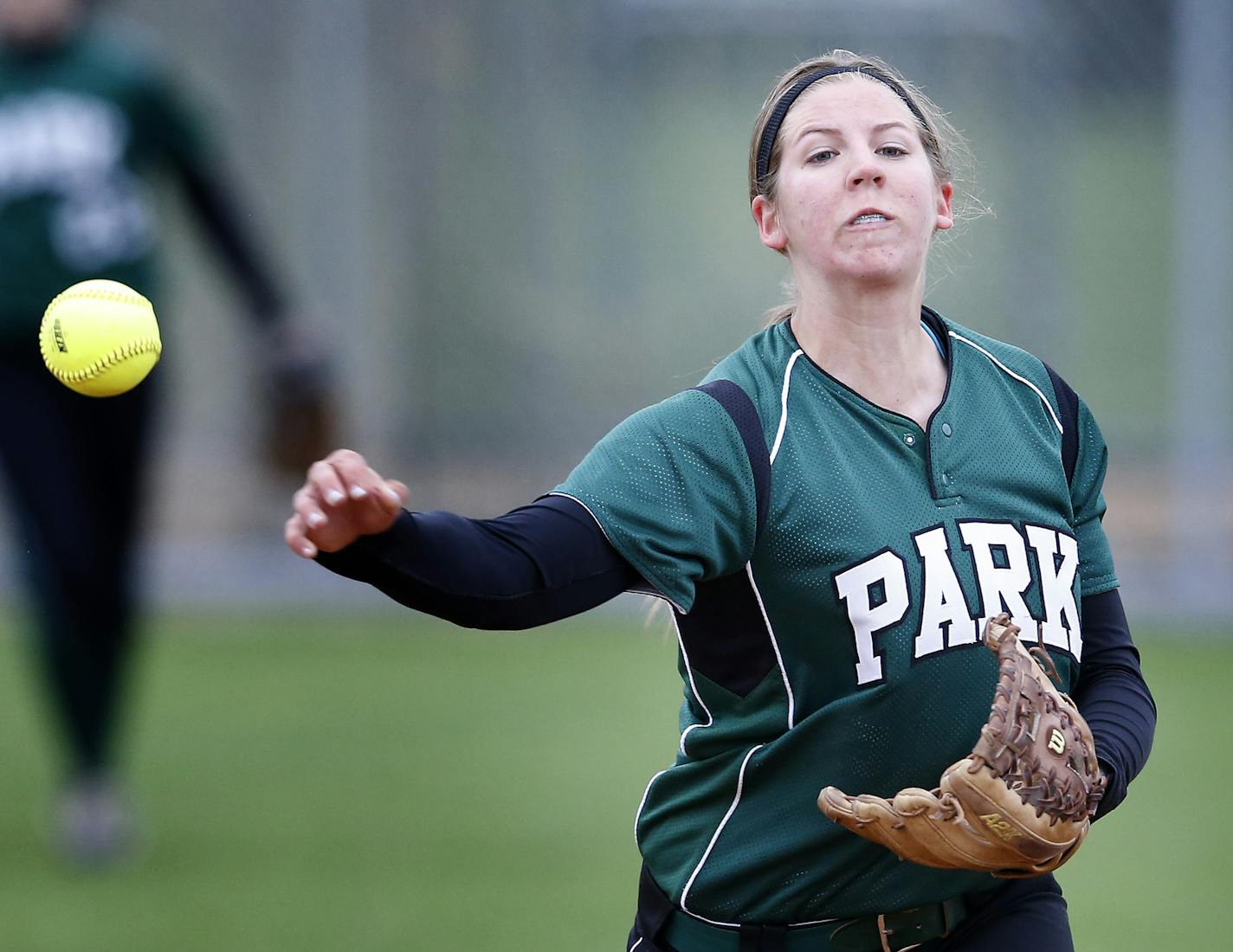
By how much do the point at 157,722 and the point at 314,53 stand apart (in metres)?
3.25

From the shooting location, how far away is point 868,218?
2129 mm

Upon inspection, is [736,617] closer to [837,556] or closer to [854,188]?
[837,556]

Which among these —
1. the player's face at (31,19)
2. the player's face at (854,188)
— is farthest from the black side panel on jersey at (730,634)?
the player's face at (31,19)

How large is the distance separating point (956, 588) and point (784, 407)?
29cm

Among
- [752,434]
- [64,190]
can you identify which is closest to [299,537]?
[752,434]

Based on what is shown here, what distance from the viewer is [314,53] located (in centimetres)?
788

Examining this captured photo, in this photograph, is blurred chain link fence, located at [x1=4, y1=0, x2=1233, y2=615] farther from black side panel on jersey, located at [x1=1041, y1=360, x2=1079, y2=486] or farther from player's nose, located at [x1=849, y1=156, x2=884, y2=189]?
player's nose, located at [x1=849, y1=156, x2=884, y2=189]

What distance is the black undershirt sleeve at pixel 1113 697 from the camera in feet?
7.18

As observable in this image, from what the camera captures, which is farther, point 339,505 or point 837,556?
point 837,556

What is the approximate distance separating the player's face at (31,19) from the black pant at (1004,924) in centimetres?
315

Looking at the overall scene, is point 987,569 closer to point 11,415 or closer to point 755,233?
point 11,415

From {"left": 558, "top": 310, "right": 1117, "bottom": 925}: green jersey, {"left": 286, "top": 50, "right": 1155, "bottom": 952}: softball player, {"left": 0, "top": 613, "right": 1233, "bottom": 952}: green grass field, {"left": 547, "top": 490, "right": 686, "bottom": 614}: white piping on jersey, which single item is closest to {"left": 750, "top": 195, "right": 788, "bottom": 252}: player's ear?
{"left": 286, "top": 50, "right": 1155, "bottom": 952}: softball player

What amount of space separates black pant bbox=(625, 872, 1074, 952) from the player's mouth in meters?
0.83

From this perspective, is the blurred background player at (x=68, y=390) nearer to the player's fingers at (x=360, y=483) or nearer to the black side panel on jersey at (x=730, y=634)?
the black side panel on jersey at (x=730, y=634)
